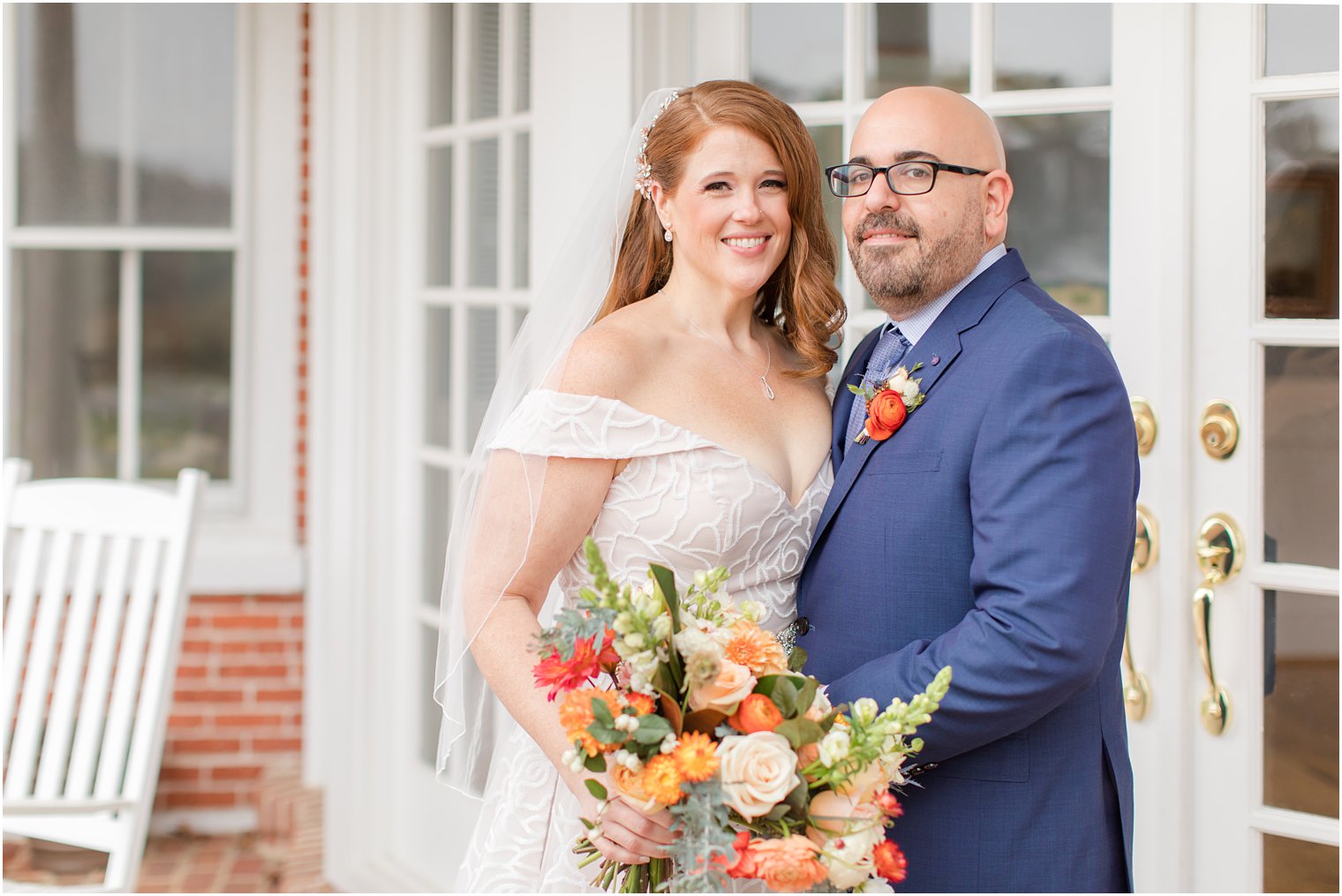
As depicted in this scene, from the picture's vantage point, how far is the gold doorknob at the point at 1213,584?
241 cm

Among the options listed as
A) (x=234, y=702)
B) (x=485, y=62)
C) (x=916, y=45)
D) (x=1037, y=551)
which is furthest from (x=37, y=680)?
(x=916, y=45)

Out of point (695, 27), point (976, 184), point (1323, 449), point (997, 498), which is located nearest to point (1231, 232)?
point (1323, 449)

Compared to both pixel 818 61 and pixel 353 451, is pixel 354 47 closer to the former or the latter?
pixel 353 451

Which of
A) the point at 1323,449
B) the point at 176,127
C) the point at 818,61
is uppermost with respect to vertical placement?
the point at 176,127

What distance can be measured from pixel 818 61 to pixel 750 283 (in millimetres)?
1003

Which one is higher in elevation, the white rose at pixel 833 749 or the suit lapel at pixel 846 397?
the suit lapel at pixel 846 397

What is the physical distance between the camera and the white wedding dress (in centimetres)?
192

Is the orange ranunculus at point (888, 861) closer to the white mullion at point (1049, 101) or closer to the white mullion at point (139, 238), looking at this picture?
the white mullion at point (1049, 101)

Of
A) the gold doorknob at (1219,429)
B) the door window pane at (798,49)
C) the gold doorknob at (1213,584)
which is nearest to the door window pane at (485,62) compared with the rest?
the door window pane at (798,49)

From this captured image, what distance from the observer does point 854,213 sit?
6.50ft

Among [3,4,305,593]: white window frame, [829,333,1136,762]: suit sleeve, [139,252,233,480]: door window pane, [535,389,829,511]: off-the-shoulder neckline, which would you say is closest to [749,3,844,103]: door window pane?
[535,389,829,511]: off-the-shoulder neckline

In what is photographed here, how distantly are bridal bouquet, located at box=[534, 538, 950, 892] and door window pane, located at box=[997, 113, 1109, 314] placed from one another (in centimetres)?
146

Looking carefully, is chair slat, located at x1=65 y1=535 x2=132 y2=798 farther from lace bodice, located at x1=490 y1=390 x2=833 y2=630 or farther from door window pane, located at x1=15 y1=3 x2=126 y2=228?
door window pane, located at x1=15 y1=3 x2=126 y2=228

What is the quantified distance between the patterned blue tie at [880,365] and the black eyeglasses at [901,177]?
25 cm
